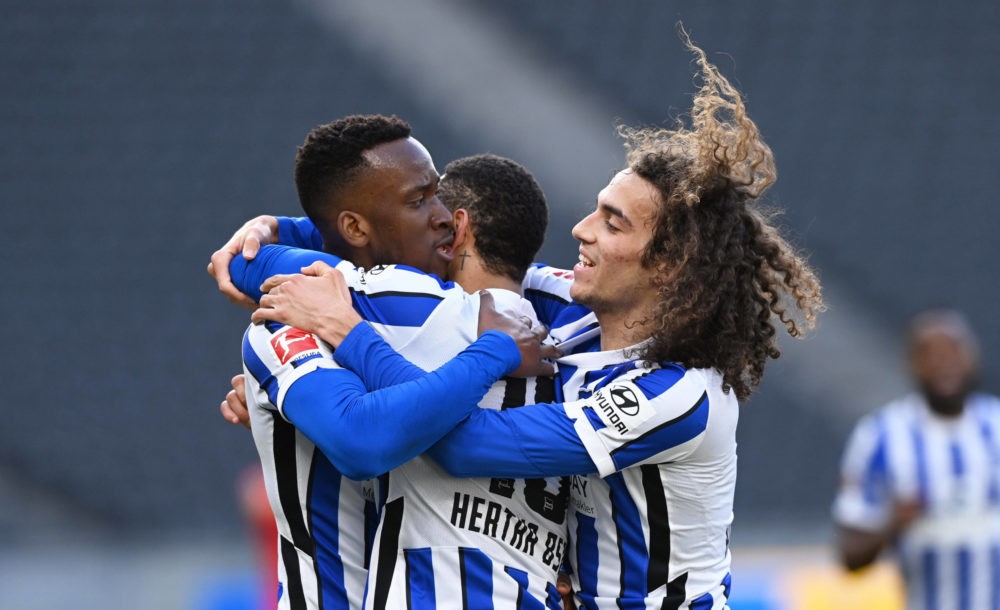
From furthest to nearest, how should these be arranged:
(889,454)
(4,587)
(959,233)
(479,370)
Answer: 1. (959,233)
2. (4,587)
3. (889,454)
4. (479,370)

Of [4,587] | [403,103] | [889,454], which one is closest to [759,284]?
[889,454]

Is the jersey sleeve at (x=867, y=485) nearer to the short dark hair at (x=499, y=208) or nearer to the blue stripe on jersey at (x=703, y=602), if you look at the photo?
the blue stripe on jersey at (x=703, y=602)

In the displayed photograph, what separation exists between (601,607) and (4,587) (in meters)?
6.23

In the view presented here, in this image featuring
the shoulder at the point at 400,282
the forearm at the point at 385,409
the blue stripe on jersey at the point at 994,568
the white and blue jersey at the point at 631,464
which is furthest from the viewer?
the blue stripe on jersey at the point at 994,568

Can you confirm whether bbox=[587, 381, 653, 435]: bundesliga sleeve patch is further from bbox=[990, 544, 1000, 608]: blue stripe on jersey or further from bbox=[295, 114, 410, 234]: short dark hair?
bbox=[990, 544, 1000, 608]: blue stripe on jersey

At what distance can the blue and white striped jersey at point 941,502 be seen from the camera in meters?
5.21

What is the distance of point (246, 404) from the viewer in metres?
2.87

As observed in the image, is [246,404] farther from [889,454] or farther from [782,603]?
[782,603]

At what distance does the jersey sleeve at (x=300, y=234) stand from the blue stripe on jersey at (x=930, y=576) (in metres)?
3.27

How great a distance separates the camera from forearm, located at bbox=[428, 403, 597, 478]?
2.45 meters

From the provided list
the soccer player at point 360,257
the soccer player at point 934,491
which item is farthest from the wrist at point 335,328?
the soccer player at point 934,491

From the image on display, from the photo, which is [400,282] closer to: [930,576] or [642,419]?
[642,419]

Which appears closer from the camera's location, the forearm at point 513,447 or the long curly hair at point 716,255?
the forearm at point 513,447

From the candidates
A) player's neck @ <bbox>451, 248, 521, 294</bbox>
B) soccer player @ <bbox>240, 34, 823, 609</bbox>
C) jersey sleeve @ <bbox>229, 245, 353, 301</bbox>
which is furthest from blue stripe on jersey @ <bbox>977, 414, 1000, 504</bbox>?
jersey sleeve @ <bbox>229, 245, 353, 301</bbox>
